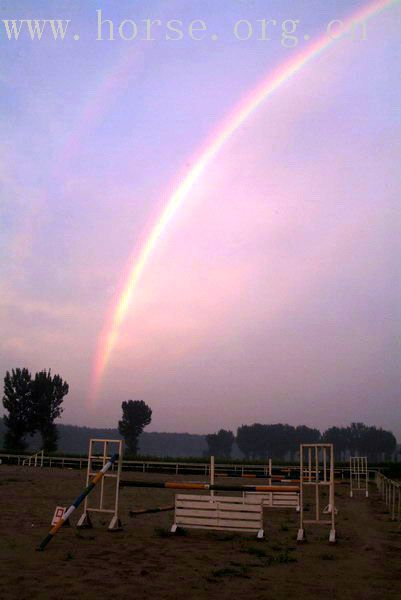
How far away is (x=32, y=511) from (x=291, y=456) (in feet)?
524

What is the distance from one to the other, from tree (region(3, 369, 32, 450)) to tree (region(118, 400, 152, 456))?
25.4m

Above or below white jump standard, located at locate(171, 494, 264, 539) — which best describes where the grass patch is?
below

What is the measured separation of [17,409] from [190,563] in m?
66.1

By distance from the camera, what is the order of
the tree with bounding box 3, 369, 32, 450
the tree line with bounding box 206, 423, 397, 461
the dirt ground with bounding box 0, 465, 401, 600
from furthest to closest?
the tree line with bounding box 206, 423, 397, 461 < the tree with bounding box 3, 369, 32, 450 < the dirt ground with bounding box 0, 465, 401, 600

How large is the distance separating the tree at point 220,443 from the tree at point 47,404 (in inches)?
3438

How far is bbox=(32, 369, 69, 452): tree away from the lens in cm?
6838

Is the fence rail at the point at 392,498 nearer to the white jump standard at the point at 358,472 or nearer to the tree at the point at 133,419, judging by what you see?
the white jump standard at the point at 358,472

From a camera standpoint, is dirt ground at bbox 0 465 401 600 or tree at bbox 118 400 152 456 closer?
dirt ground at bbox 0 465 401 600

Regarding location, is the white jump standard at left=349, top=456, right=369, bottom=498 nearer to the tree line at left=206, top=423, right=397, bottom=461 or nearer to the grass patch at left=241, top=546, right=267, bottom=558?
the grass patch at left=241, top=546, right=267, bottom=558

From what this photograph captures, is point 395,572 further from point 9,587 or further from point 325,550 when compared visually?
point 9,587

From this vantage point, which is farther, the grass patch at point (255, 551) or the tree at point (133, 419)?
the tree at point (133, 419)

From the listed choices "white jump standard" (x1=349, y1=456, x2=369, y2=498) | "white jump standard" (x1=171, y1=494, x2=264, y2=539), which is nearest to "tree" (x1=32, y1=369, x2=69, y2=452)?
"white jump standard" (x1=349, y1=456, x2=369, y2=498)

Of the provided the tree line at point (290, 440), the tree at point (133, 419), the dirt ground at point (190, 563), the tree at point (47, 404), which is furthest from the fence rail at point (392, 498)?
the tree line at point (290, 440)

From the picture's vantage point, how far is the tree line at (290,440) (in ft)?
499
